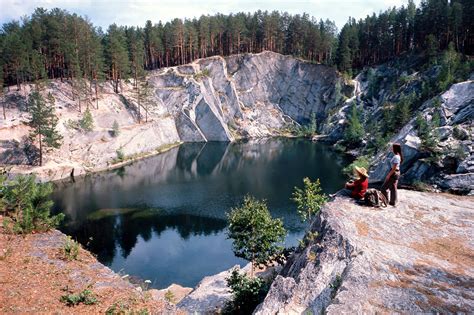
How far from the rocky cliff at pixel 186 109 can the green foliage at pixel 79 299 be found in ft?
181

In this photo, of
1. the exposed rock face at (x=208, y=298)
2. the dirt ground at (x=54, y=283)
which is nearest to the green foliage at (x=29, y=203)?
the dirt ground at (x=54, y=283)

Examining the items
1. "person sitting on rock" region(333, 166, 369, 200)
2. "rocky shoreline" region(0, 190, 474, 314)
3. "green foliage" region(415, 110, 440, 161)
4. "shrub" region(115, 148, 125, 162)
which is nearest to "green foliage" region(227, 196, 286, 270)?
"rocky shoreline" region(0, 190, 474, 314)

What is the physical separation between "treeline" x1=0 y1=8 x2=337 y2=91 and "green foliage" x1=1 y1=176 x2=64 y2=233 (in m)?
60.6

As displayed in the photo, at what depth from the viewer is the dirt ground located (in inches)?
334

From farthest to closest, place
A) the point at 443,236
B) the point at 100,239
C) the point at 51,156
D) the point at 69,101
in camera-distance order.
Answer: the point at 69,101, the point at 51,156, the point at 100,239, the point at 443,236

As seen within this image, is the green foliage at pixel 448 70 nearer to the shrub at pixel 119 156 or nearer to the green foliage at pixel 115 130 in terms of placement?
the shrub at pixel 119 156

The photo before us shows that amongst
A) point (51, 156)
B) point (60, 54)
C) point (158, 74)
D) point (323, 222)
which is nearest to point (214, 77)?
point (158, 74)

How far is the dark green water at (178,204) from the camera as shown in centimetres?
3312

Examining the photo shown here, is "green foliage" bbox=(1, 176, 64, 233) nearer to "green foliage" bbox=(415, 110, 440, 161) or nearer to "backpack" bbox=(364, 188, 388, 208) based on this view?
"backpack" bbox=(364, 188, 388, 208)

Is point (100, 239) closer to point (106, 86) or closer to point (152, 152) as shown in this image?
point (152, 152)

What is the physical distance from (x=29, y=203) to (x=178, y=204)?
33102 millimetres

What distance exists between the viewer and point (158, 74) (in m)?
94.5

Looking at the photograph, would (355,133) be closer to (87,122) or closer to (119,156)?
(119,156)

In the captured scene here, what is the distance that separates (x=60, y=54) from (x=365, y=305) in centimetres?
8323
